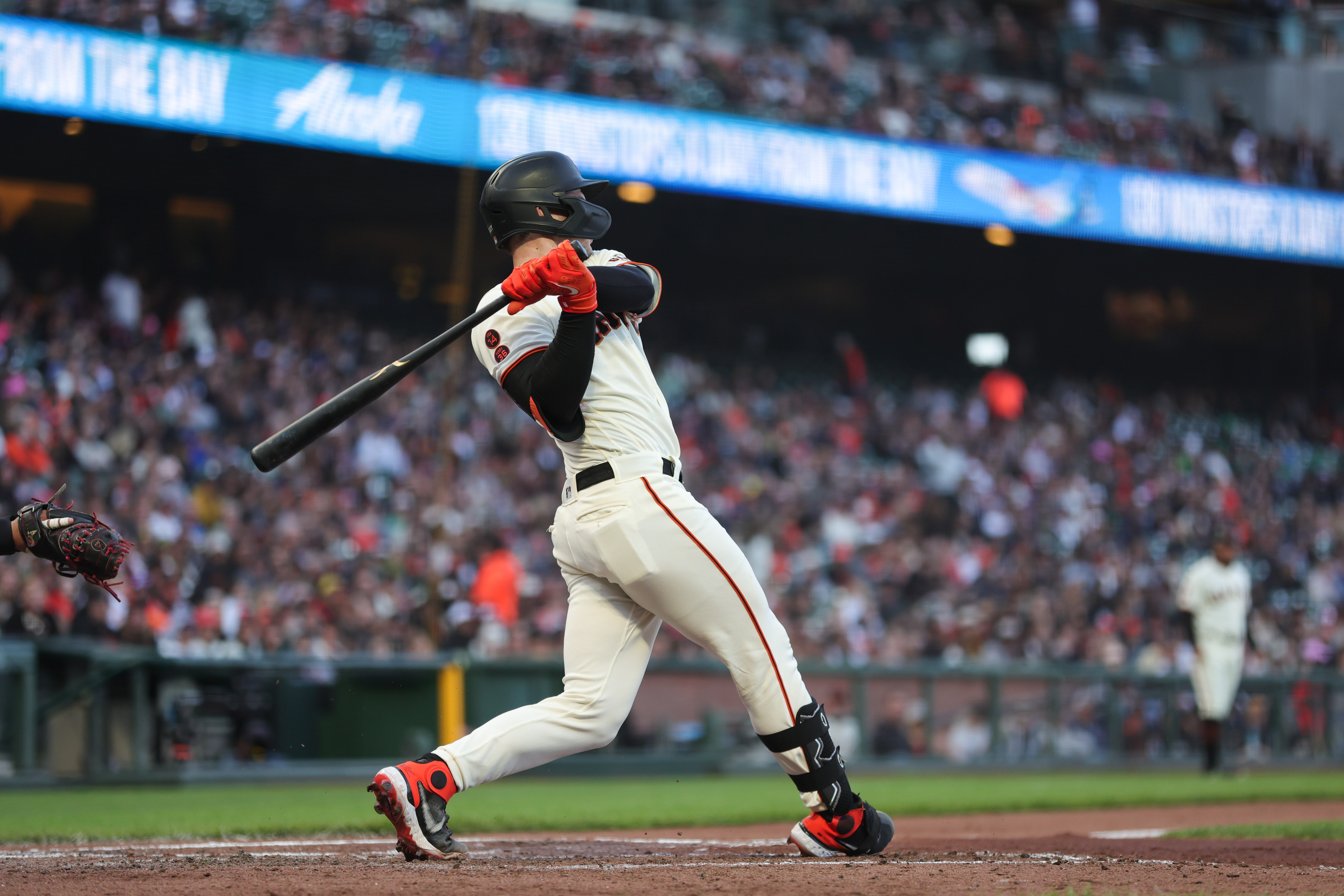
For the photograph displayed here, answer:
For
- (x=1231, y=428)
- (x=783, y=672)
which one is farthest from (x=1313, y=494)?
(x=783, y=672)

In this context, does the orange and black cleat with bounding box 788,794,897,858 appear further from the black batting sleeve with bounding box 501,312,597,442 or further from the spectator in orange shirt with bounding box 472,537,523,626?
the spectator in orange shirt with bounding box 472,537,523,626

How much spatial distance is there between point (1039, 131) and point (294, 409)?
27.5ft

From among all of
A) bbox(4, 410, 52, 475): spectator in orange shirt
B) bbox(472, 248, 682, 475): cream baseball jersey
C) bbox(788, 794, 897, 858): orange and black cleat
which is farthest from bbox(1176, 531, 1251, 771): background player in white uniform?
bbox(4, 410, 52, 475): spectator in orange shirt

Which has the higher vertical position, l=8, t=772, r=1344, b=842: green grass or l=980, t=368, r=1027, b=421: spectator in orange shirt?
l=980, t=368, r=1027, b=421: spectator in orange shirt

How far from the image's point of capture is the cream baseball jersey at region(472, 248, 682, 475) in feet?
12.6

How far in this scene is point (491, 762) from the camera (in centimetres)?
379

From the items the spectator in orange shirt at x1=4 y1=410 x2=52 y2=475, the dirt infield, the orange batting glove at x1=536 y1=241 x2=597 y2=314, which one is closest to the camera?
the dirt infield

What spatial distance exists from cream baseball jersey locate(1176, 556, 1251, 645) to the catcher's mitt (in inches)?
330

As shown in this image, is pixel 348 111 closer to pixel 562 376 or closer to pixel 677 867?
pixel 562 376

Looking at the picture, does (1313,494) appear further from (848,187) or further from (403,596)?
(403,596)

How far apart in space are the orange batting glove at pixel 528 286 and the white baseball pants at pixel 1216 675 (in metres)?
8.12

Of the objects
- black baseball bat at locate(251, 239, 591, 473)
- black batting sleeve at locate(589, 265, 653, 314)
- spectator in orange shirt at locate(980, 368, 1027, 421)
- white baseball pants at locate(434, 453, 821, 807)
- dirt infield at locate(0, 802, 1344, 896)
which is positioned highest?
spectator in orange shirt at locate(980, 368, 1027, 421)

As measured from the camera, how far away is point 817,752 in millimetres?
3883

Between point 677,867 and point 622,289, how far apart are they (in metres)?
1.45
